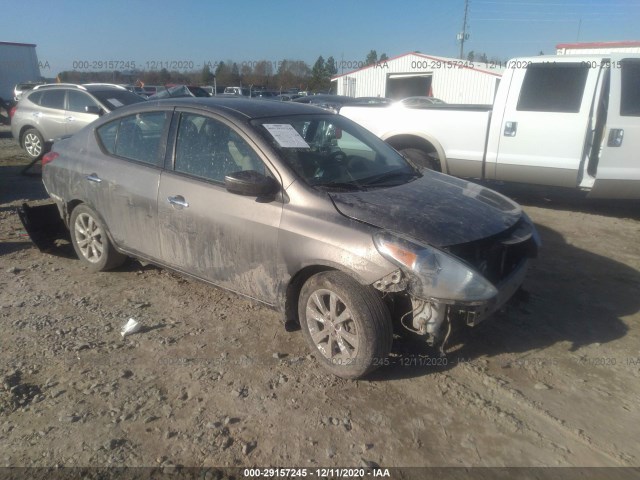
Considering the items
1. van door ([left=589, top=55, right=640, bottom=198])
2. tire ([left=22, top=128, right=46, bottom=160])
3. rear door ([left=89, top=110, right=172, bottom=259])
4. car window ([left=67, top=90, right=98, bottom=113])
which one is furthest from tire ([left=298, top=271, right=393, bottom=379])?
tire ([left=22, top=128, right=46, bottom=160])

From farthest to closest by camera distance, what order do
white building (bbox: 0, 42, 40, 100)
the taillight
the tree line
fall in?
the tree line → white building (bbox: 0, 42, 40, 100) → the taillight

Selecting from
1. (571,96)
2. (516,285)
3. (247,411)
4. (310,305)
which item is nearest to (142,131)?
(310,305)

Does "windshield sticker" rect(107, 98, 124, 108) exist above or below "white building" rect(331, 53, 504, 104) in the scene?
below

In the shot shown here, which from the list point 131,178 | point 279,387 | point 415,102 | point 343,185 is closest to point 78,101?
point 131,178

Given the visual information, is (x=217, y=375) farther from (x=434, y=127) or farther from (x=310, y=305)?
(x=434, y=127)

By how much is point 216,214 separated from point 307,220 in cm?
76

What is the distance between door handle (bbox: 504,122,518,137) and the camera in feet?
21.6

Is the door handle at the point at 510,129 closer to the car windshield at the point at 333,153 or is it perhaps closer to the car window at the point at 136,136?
the car windshield at the point at 333,153

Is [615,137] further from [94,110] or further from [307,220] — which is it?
[94,110]

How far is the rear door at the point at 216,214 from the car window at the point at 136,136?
0.76 feet

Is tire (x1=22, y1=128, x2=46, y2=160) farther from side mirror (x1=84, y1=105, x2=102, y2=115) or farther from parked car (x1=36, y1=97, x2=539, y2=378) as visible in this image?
parked car (x1=36, y1=97, x2=539, y2=378)

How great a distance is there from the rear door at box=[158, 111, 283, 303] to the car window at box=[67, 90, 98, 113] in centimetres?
705

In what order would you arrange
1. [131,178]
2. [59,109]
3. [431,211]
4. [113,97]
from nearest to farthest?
[431,211]
[131,178]
[113,97]
[59,109]

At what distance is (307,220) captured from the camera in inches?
120
